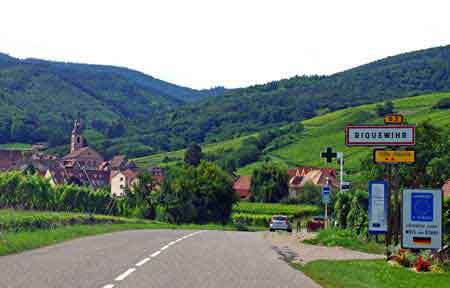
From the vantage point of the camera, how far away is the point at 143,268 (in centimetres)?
1648

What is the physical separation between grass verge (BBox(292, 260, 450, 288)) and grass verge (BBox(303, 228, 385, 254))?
6.09 metres

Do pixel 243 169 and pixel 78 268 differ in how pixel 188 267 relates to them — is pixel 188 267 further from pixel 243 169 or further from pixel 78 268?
pixel 243 169

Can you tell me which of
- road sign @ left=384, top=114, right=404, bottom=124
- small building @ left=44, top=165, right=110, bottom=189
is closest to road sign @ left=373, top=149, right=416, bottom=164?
road sign @ left=384, top=114, right=404, bottom=124

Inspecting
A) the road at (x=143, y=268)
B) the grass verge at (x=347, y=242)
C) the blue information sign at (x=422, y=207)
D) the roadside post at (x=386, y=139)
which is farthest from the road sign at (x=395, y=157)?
the grass verge at (x=347, y=242)

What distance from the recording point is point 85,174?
196 meters

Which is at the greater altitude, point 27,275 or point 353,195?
point 353,195

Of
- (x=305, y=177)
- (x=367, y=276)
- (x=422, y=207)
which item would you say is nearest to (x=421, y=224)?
(x=422, y=207)

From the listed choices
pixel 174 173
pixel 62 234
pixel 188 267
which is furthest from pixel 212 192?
pixel 188 267

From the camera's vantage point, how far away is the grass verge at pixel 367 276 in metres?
15.1

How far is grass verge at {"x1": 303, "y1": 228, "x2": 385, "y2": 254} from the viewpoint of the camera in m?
26.0

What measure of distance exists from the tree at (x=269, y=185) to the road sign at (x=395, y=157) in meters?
110

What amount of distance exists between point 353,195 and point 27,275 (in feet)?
76.7

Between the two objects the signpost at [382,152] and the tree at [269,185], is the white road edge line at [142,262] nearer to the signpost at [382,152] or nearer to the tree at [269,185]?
the signpost at [382,152]

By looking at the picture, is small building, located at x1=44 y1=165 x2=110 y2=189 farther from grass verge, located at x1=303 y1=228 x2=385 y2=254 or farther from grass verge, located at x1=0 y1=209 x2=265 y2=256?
grass verge, located at x1=303 y1=228 x2=385 y2=254
